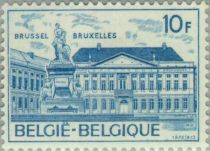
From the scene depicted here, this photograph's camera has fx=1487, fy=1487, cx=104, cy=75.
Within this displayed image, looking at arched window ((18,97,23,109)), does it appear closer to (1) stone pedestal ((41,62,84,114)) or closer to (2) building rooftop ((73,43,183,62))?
(1) stone pedestal ((41,62,84,114))

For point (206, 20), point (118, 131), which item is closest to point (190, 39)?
point (206, 20)

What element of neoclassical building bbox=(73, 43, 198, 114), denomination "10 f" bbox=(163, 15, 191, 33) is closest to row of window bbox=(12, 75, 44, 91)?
neoclassical building bbox=(73, 43, 198, 114)

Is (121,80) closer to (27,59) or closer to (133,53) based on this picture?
(133,53)

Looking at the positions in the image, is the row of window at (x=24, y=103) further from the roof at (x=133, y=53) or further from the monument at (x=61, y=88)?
the roof at (x=133, y=53)

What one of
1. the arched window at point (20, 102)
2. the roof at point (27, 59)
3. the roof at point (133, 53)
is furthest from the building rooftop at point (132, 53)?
the arched window at point (20, 102)

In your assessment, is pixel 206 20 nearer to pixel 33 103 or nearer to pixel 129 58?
pixel 129 58

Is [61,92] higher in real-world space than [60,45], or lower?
lower

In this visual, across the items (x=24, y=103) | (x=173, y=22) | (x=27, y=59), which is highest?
(x=173, y=22)

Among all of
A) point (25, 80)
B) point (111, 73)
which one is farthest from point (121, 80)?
point (25, 80)
